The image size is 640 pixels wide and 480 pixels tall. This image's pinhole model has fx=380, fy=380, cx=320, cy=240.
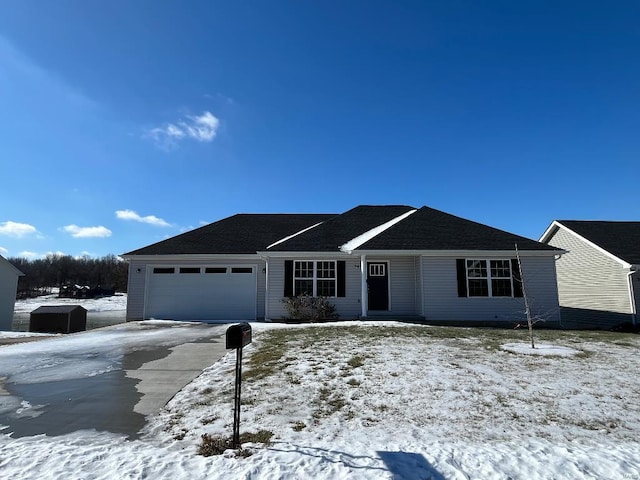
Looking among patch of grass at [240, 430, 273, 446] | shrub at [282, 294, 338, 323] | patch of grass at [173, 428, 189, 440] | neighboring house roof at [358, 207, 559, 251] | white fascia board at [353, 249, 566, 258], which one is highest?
neighboring house roof at [358, 207, 559, 251]

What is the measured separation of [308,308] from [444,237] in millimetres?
5963

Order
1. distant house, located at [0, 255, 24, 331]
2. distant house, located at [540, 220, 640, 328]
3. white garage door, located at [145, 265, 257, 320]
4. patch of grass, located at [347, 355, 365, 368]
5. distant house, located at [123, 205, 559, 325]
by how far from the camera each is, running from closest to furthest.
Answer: patch of grass, located at [347, 355, 365, 368]
distant house, located at [123, 205, 559, 325]
distant house, located at [540, 220, 640, 328]
white garage door, located at [145, 265, 257, 320]
distant house, located at [0, 255, 24, 331]

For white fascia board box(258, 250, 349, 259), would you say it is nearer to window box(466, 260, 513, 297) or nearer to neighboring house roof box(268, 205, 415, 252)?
neighboring house roof box(268, 205, 415, 252)

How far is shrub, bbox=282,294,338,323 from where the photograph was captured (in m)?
14.4

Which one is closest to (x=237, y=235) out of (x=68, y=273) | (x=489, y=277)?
(x=489, y=277)

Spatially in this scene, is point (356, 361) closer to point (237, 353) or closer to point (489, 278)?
point (237, 353)

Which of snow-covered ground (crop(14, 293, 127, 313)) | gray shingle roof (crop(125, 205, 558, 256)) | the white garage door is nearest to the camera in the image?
gray shingle roof (crop(125, 205, 558, 256))

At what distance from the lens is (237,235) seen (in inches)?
725

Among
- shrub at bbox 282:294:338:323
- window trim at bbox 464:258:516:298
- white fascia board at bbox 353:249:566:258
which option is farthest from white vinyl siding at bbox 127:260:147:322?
window trim at bbox 464:258:516:298

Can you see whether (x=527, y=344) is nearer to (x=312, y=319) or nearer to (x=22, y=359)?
(x=312, y=319)

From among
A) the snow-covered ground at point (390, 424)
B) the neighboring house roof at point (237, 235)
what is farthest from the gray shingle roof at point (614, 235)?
the neighboring house roof at point (237, 235)

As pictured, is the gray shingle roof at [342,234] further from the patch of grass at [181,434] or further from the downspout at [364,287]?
the patch of grass at [181,434]

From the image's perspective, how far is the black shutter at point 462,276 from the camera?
556 inches

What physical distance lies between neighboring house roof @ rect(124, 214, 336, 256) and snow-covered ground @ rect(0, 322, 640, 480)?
1026 centimetres
